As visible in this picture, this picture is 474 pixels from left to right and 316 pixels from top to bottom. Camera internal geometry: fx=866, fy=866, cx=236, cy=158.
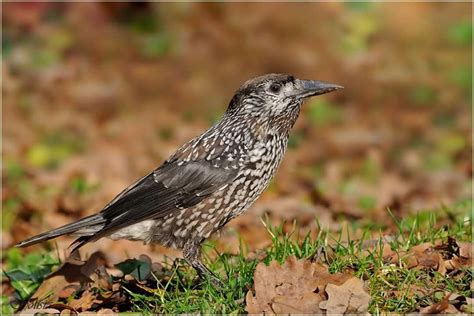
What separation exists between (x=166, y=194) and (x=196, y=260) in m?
0.51

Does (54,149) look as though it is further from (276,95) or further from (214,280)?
(214,280)

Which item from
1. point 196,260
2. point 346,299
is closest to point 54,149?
point 196,260

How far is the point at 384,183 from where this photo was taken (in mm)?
10062

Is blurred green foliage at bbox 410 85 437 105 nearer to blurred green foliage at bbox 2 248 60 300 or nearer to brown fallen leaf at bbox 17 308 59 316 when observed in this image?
blurred green foliage at bbox 2 248 60 300

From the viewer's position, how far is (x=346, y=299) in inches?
180

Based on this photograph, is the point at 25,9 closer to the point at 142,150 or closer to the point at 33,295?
the point at 142,150

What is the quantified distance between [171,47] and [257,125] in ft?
31.1

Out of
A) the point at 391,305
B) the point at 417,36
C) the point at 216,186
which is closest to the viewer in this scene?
the point at 391,305

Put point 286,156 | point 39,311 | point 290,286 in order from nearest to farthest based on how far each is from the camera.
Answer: point 290,286 < point 39,311 < point 286,156

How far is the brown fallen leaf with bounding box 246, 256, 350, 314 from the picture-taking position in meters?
4.61

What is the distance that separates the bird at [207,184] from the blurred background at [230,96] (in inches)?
69.7

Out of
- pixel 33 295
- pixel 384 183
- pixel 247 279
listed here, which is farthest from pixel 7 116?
pixel 247 279

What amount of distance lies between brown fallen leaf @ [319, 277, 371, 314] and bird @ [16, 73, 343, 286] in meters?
1.11

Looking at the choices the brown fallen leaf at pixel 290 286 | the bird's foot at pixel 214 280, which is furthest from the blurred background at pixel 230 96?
the brown fallen leaf at pixel 290 286
